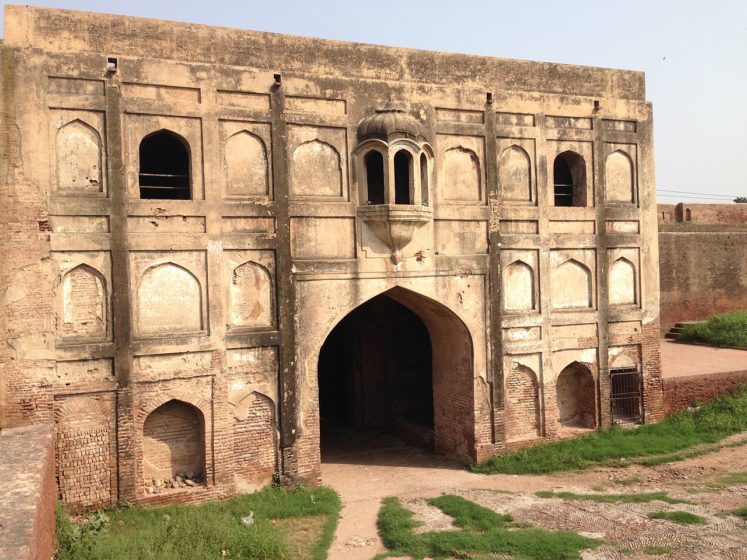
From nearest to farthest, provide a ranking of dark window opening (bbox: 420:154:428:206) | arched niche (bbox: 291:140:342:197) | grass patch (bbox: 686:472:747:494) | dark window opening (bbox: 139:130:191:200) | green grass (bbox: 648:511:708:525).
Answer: green grass (bbox: 648:511:708:525) < grass patch (bbox: 686:472:747:494) < arched niche (bbox: 291:140:342:197) < dark window opening (bbox: 420:154:428:206) < dark window opening (bbox: 139:130:191:200)

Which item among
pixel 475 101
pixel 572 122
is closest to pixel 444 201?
pixel 475 101

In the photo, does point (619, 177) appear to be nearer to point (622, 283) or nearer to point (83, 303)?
point (622, 283)

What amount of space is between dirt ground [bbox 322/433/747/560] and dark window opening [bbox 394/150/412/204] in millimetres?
4610

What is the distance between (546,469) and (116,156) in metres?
8.21

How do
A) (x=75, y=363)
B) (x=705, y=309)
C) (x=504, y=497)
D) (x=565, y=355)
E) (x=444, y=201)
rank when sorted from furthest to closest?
(x=705, y=309), (x=565, y=355), (x=444, y=201), (x=504, y=497), (x=75, y=363)

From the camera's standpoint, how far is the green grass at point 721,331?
17.1m

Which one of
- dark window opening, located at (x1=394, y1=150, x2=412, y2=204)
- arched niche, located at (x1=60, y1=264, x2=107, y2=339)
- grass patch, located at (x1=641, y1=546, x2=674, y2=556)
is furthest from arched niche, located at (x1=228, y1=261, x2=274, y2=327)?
grass patch, located at (x1=641, y1=546, x2=674, y2=556)

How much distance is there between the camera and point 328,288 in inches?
413

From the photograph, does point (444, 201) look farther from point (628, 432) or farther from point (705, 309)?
point (705, 309)

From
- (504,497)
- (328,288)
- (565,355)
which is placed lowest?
(504,497)

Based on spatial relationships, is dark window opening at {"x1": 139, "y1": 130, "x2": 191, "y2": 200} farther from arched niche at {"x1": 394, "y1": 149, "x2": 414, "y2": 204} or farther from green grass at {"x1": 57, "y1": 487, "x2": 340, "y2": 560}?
green grass at {"x1": 57, "y1": 487, "x2": 340, "y2": 560}

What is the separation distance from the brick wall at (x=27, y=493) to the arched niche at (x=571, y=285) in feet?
27.6

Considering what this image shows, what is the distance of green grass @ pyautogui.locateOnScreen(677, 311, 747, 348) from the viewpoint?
17141mm

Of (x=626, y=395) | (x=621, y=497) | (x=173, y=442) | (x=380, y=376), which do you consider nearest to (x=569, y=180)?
(x=626, y=395)
